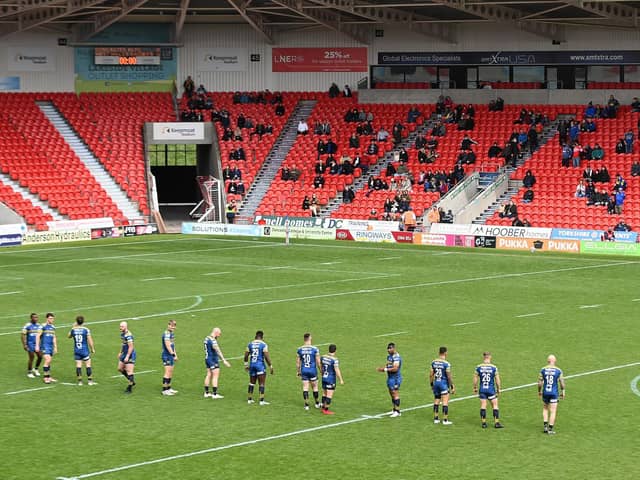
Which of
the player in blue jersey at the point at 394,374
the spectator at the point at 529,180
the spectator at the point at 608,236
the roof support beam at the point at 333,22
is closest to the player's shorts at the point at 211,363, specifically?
the player in blue jersey at the point at 394,374

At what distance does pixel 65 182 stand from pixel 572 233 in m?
27.0

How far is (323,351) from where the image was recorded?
30.5 meters

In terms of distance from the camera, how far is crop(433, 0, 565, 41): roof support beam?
61975 millimetres

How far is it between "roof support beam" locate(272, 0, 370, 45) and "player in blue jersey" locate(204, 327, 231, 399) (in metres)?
42.8

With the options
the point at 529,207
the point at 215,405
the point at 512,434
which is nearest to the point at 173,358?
the point at 215,405

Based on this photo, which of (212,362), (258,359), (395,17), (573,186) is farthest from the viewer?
(395,17)

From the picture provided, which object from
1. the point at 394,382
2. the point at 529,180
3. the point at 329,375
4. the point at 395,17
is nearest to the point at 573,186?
the point at 529,180

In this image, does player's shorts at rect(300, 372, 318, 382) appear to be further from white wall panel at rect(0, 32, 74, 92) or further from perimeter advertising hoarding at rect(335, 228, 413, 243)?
white wall panel at rect(0, 32, 74, 92)

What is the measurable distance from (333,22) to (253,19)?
4.79m

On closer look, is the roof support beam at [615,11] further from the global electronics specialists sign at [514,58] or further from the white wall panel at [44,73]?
the white wall panel at [44,73]

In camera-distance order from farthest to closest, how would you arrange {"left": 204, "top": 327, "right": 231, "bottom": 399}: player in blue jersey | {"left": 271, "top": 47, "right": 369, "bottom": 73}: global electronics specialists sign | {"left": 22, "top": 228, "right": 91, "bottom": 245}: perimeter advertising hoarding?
{"left": 271, "top": 47, "right": 369, "bottom": 73}: global electronics specialists sign < {"left": 22, "top": 228, "right": 91, "bottom": 245}: perimeter advertising hoarding < {"left": 204, "top": 327, "right": 231, "bottom": 399}: player in blue jersey

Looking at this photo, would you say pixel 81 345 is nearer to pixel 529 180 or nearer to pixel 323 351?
pixel 323 351

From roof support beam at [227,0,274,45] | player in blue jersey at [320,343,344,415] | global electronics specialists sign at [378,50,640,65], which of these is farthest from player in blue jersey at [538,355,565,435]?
global electronics specialists sign at [378,50,640,65]

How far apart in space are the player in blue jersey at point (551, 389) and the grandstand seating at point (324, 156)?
137 feet
